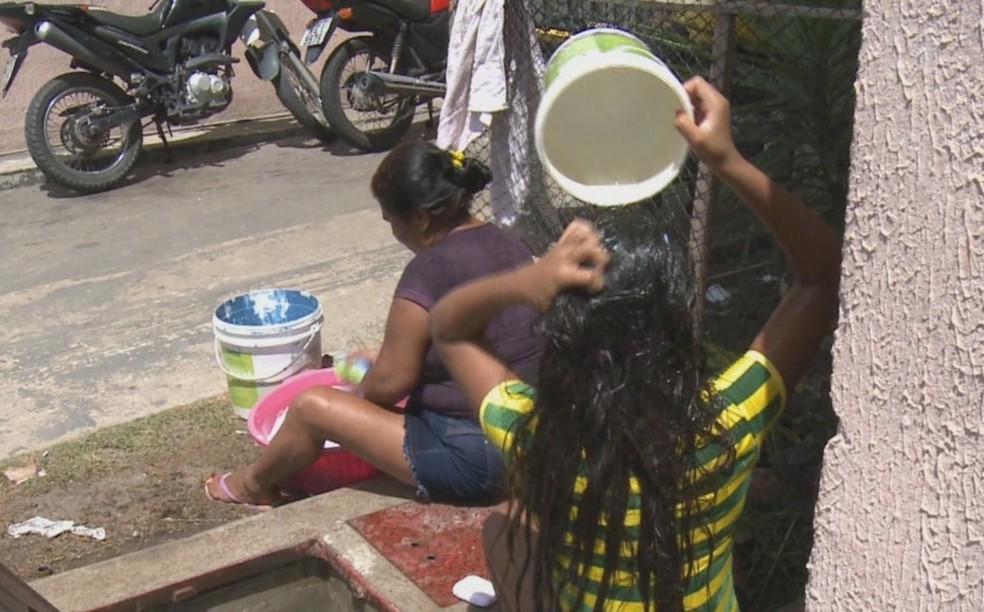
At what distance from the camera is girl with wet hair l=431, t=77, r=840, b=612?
5.66ft

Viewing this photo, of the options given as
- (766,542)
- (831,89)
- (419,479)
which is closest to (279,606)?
(419,479)

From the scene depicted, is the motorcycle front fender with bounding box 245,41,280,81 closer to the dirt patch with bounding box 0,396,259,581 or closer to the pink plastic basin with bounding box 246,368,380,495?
the dirt patch with bounding box 0,396,259,581

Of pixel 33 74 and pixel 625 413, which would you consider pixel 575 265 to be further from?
pixel 33 74

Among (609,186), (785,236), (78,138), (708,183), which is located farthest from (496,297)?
(78,138)

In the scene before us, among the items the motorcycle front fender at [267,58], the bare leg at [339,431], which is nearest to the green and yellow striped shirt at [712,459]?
the bare leg at [339,431]

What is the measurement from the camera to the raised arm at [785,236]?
5.95 feet

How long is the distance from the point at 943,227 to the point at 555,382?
1.99ft

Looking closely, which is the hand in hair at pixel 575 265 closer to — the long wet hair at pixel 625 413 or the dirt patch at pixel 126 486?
the long wet hair at pixel 625 413

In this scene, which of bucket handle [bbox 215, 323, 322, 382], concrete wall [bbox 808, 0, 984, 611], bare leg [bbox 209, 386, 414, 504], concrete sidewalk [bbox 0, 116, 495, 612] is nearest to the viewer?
concrete wall [bbox 808, 0, 984, 611]

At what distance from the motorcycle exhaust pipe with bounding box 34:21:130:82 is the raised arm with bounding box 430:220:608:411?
5771mm

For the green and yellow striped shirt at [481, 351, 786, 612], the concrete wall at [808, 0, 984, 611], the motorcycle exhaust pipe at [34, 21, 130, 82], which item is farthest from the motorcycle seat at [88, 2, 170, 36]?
the concrete wall at [808, 0, 984, 611]

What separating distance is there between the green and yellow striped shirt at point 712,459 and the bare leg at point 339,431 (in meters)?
1.27

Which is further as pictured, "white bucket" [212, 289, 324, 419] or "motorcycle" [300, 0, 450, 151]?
"motorcycle" [300, 0, 450, 151]

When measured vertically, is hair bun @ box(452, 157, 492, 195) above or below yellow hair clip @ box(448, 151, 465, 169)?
below
